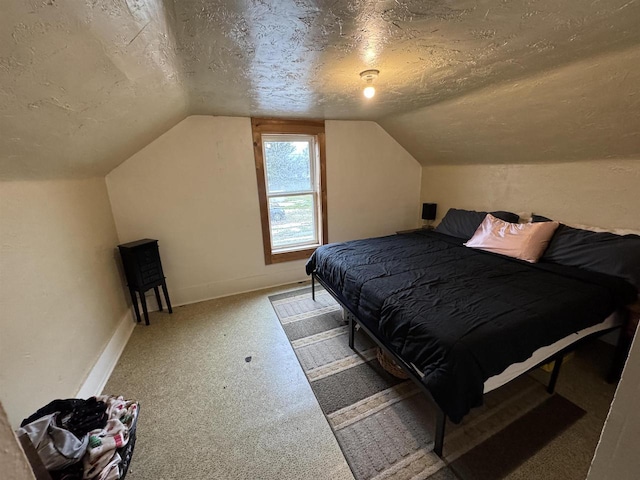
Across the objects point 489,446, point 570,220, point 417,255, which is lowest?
point 489,446

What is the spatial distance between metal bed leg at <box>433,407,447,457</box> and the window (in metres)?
2.47

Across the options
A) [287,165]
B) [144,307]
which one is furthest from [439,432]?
[287,165]

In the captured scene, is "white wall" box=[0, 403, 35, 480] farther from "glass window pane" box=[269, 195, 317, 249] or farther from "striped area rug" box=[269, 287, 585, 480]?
"glass window pane" box=[269, 195, 317, 249]

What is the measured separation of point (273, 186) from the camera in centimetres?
329

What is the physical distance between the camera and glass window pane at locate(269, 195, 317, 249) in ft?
11.2

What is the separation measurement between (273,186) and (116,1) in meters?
2.47

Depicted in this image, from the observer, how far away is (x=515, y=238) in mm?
2439

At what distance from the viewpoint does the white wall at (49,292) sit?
127 cm

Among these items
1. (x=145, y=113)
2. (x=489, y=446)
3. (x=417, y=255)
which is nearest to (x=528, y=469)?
(x=489, y=446)

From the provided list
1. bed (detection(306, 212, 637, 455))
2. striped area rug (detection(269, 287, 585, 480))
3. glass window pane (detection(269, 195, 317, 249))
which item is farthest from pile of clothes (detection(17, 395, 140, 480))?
glass window pane (detection(269, 195, 317, 249))

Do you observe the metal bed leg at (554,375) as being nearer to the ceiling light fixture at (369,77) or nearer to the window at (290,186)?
the ceiling light fixture at (369,77)

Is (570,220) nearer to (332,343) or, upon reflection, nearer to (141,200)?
(332,343)

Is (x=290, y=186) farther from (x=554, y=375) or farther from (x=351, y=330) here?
(x=554, y=375)

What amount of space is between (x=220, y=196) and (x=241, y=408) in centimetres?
213
